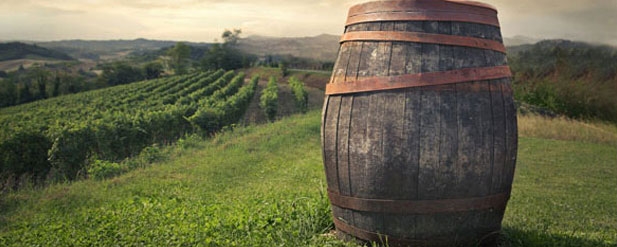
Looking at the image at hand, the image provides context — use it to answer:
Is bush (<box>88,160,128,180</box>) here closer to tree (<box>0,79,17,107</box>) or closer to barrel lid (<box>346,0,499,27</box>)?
barrel lid (<box>346,0,499,27</box>)

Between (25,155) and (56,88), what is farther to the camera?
(56,88)

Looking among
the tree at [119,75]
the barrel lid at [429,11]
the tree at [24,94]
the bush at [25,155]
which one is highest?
the barrel lid at [429,11]

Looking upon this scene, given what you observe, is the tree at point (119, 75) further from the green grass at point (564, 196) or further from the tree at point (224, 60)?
the green grass at point (564, 196)

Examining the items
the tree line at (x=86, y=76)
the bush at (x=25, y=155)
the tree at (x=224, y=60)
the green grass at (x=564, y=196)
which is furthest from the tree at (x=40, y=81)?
the green grass at (x=564, y=196)

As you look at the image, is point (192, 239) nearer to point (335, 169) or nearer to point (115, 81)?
point (335, 169)

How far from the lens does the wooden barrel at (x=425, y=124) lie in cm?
344

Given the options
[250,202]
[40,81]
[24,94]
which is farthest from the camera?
[40,81]

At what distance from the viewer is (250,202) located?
20.1 ft

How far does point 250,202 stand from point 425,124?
334cm

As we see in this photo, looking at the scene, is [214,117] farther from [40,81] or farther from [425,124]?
[40,81]

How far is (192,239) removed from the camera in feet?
14.5

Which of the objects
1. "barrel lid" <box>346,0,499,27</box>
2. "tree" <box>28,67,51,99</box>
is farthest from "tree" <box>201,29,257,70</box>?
"barrel lid" <box>346,0,499,27</box>

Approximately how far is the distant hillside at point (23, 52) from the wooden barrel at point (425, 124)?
315 feet

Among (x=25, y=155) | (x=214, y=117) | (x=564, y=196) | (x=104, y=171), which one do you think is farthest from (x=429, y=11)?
(x=214, y=117)
